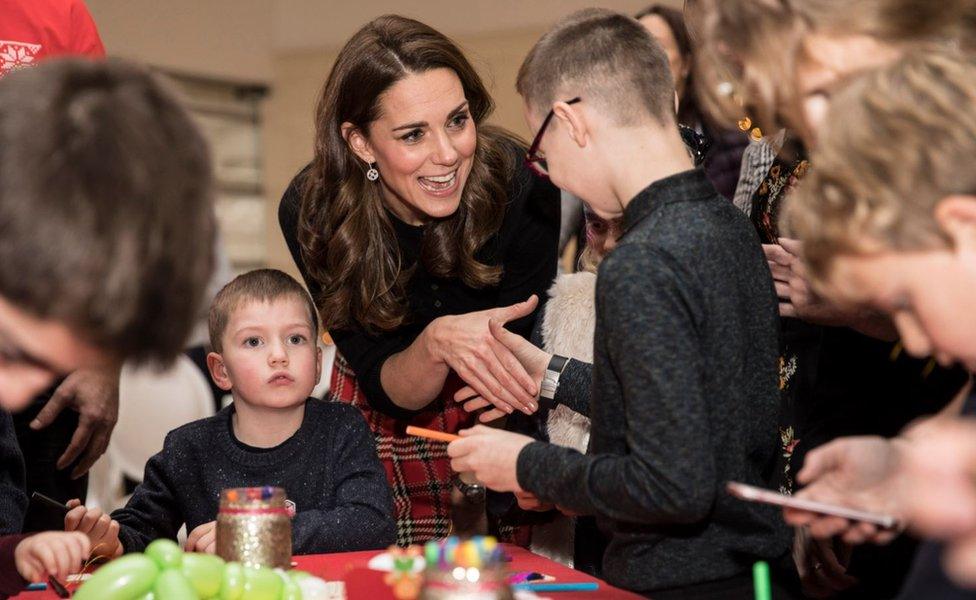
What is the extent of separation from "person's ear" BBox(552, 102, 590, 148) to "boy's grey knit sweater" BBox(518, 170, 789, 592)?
0.16 m

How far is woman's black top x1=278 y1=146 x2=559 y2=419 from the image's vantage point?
2668mm

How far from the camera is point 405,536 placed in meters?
2.58

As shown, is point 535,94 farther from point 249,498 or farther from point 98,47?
point 98,47

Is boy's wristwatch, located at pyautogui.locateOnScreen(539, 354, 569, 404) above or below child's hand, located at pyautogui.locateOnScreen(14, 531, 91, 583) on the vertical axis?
above

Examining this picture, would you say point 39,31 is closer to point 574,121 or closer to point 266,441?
point 266,441

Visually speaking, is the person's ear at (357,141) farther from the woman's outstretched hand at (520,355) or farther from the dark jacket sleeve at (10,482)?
the dark jacket sleeve at (10,482)

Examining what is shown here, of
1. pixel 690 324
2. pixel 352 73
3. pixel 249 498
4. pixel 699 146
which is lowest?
pixel 249 498

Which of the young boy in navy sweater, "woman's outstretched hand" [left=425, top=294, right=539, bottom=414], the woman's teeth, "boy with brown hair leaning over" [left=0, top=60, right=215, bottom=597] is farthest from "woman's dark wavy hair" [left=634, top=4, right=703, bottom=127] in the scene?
"boy with brown hair leaning over" [left=0, top=60, right=215, bottom=597]

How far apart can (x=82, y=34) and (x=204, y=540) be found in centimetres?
135

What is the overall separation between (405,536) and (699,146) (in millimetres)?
1064

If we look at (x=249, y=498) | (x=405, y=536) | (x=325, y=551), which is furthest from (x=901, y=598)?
(x=405, y=536)

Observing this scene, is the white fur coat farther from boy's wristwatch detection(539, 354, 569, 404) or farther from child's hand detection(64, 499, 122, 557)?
child's hand detection(64, 499, 122, 557)

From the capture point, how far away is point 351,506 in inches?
85.6

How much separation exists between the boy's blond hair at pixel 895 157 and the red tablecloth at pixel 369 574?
24.7 inches
